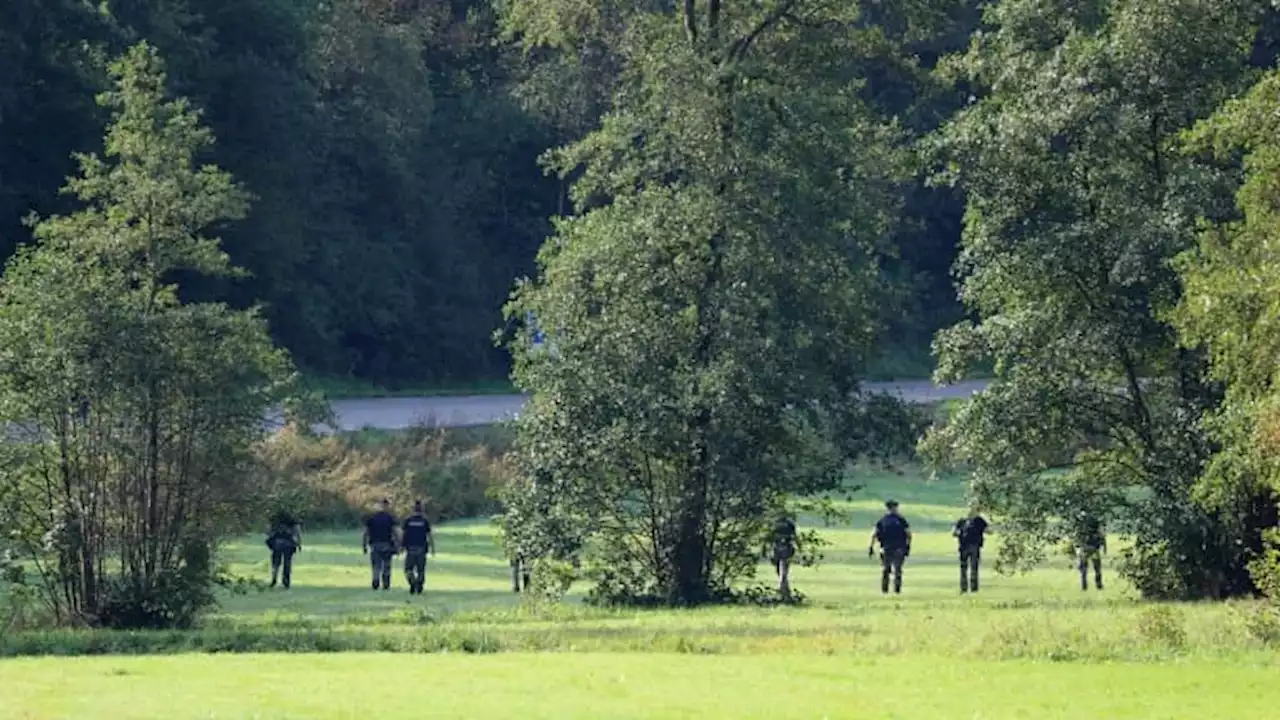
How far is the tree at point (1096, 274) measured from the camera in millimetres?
36688

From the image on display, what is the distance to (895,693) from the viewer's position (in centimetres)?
2403

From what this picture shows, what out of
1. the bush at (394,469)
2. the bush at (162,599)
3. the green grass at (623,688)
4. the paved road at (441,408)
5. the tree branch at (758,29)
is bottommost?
the green grass at (623,688)

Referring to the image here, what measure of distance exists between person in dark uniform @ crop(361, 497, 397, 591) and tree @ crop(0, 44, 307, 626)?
515 cm

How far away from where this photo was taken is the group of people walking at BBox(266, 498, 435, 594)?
41125 millimetres

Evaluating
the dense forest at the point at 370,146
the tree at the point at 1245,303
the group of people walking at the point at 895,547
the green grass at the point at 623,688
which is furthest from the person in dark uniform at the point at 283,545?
the dense forest at the point at 370,146

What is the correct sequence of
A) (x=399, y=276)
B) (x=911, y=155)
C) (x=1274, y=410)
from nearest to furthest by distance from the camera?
1. (x=1274, y=410)
2. (x=911, y=155)
3. (x=399, y=276)

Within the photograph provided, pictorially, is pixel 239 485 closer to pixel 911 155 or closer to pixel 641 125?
pixel 641 125

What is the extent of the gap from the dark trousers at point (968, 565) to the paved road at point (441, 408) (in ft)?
53.3

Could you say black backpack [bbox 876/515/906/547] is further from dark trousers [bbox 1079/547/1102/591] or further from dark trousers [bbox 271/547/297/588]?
dark trousers [bbox 271/547/297/588]

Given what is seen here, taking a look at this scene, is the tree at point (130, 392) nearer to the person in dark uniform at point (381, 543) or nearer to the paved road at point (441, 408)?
the person in dark uniform at point (381, 543)

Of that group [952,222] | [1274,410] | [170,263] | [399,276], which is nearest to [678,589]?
[170,263]

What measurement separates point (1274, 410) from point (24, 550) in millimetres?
19095

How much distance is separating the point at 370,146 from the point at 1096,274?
48.6m

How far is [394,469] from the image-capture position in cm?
5728
